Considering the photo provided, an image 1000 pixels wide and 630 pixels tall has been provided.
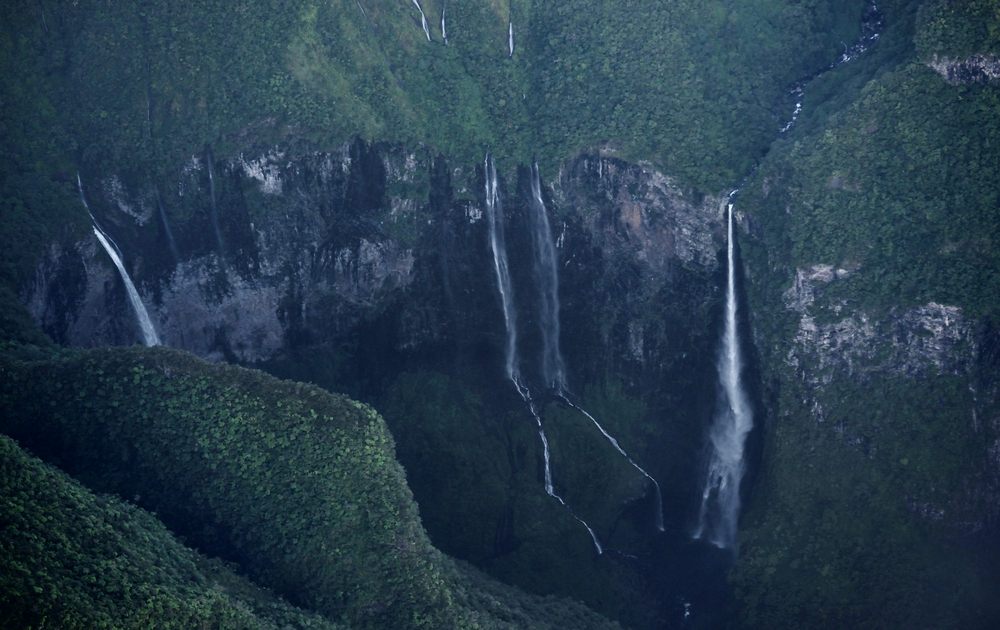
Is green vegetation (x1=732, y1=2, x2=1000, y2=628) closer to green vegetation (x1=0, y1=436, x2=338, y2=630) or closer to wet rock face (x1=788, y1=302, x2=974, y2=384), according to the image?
wet rock face (x1=788, y1=302, x2=974, y2=384)

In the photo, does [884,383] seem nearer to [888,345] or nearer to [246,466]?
[888,345]

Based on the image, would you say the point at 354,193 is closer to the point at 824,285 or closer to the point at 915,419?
the point at 824,285

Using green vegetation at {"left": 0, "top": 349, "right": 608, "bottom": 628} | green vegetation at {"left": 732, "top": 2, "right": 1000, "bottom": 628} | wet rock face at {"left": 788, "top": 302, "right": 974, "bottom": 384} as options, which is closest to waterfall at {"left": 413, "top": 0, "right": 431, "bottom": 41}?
green vegetation at {"left": 732, "top": 2, "right": 1000, "bottom": 628}

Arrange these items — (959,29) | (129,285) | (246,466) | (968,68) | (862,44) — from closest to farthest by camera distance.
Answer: (246,466)
(968,68)
(959,29)
(129,285)
(862,44)

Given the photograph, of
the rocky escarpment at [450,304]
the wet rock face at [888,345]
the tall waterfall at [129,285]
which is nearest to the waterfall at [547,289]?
the rocky escarpment at [450,304]

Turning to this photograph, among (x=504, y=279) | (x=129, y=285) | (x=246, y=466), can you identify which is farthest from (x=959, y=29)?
(x=129, y=285)

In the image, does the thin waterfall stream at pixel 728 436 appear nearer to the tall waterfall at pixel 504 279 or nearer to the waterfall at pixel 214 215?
the tall waterfall at pixel 504 279
